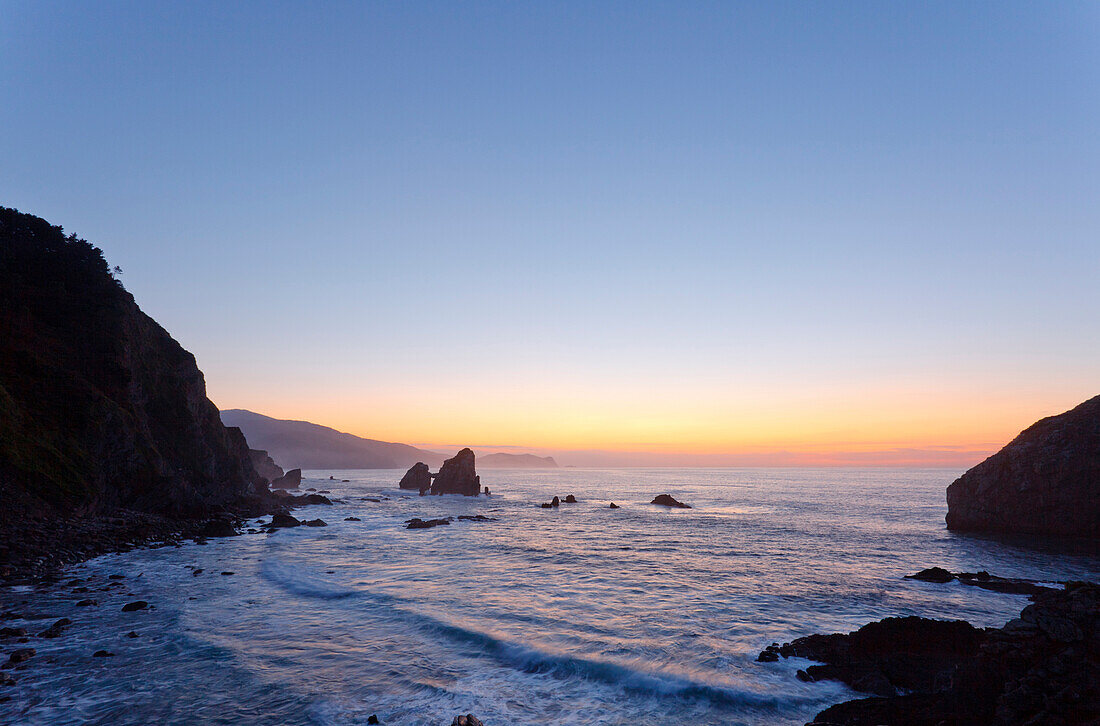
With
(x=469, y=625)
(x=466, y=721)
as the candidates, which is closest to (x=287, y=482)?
(x=469, y=625)

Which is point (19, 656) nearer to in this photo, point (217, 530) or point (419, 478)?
point (217, 530)

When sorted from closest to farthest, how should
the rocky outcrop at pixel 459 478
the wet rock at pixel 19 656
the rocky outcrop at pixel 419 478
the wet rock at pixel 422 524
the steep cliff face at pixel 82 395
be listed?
1. the wet rock at pixel 19 656
2. the steep cliff face at pixel 82 395
3. the wet rock at pixel 422 524
4. the rocky outcrop at pixel 459 478
5. the rocky outcrop at pixel 419 478

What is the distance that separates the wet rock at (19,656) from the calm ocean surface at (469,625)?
1.12ft

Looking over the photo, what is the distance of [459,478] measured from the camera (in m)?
101

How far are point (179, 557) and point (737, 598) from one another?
33166 mm

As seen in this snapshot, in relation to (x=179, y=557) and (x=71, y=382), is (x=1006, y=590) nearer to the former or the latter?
(x=179, y=557)

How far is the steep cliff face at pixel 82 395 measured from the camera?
2700 cm

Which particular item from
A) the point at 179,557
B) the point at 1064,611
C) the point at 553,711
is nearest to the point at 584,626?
the point at 553,711

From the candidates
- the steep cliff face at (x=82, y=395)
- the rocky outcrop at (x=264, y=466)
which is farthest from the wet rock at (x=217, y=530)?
the rocky outcrop at (x=264, y=466)

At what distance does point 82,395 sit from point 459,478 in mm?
73469

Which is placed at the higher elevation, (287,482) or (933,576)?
(933,576)

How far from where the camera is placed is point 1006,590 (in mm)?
25422

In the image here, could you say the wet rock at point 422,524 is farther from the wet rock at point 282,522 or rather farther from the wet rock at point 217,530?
the wet rock at point 217,530

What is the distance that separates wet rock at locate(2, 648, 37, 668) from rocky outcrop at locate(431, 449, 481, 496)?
8732 centimetres
